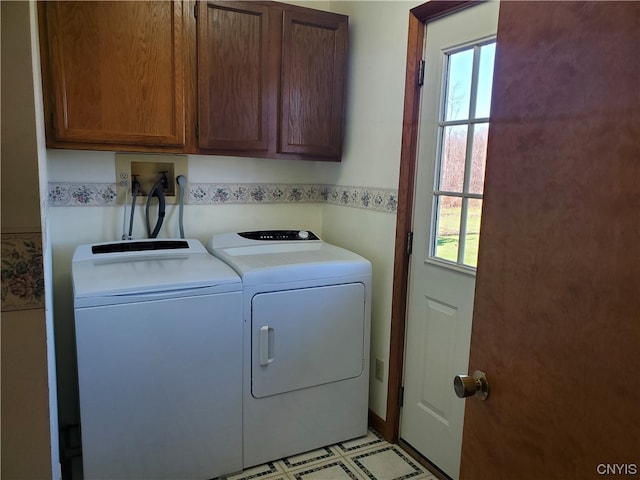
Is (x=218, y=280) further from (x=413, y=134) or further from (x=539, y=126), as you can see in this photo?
(x=539, y=126)

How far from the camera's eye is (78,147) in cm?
193

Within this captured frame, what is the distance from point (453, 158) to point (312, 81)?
0.86 meters

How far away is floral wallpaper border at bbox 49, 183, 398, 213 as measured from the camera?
218 centimetres

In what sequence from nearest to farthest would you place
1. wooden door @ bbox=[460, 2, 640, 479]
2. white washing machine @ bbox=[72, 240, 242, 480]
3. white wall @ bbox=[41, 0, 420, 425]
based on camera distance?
wooden door @ bbox=[460, 2, 640, 479] → white washing machine @ bbox=[72, 240, 242, 480] → white wall @ bbox=[41, 0, 420, 425]

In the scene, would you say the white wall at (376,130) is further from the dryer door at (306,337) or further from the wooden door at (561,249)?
the wooden door at (561,249)

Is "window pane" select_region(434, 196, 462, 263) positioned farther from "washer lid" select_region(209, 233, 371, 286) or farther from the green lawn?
"washer lid" select_region(209, 233, 371, 286)

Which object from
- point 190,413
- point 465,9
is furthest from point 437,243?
point 190,413

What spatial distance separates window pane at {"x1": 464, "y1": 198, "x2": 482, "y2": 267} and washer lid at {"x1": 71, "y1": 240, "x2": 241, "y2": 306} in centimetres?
94

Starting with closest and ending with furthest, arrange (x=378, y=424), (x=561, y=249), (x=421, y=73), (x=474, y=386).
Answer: (x=561, y=249)
(x=474, y=386)
(x=421, y=73)
(x=378, y=424)

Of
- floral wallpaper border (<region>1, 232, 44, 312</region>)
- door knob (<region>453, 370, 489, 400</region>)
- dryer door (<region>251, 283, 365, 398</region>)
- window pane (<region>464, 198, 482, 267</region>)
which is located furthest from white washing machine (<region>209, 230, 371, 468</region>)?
door knob (<region>453, 370, 489, 400</region>)

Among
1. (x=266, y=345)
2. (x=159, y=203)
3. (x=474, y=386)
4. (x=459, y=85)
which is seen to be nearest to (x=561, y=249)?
(x=474, y=386)

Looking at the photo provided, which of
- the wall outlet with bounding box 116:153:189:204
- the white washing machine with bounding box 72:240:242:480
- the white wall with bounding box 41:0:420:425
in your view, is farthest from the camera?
the wall outlet with bounding box 116:153:189:204

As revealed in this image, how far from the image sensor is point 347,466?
82.4 inches

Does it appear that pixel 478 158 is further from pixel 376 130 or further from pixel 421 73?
pixel 376 130
